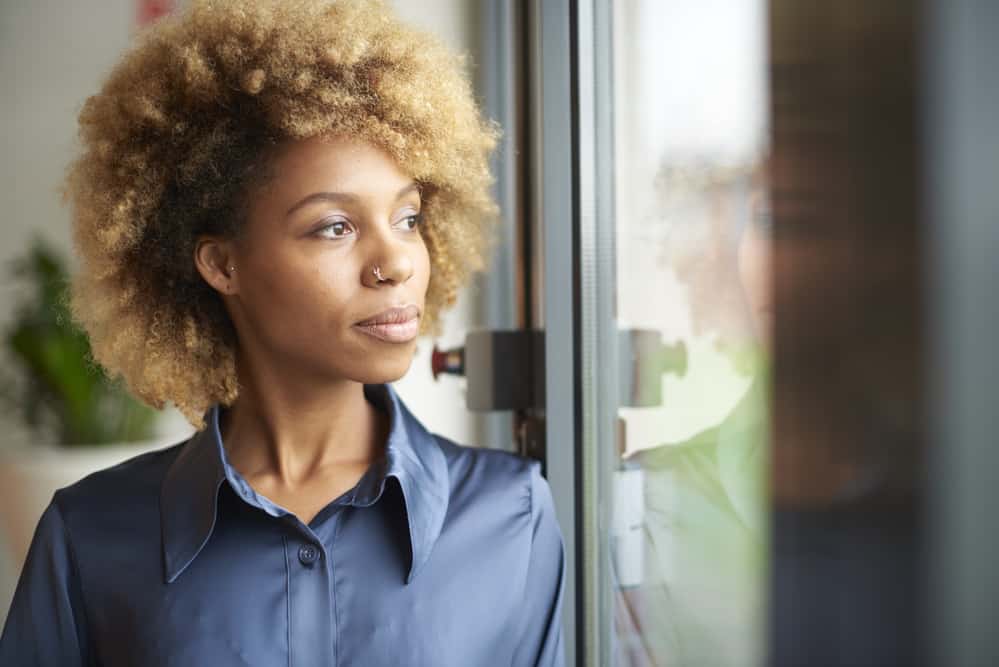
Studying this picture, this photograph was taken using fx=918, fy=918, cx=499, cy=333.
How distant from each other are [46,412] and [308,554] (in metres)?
2.12

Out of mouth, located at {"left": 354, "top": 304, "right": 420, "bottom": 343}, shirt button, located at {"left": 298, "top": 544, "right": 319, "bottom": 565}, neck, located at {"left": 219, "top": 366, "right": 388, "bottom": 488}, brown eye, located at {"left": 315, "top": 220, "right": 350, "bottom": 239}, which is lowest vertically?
shirt button, located at {"left": 298, "top": 544, "right": 319, "bottom": 565}

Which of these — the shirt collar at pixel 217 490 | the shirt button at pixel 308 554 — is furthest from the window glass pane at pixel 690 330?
the shirt button at pixel 308 554

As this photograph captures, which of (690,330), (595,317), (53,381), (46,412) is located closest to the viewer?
(690,330)

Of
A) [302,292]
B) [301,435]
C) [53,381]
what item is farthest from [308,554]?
[53,381]

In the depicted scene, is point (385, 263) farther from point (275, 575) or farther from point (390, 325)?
point (275, 575)

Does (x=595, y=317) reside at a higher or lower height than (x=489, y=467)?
higher

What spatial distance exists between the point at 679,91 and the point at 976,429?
0.58m

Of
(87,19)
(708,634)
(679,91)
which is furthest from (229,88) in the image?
(87,19)

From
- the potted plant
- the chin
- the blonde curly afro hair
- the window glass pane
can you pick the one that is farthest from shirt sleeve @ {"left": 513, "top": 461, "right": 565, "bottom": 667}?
the potted plant

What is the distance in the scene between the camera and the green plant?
2.51 meters

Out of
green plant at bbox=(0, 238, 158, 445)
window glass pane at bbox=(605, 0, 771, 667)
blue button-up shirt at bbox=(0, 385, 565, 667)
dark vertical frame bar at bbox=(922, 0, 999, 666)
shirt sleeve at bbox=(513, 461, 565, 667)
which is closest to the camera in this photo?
dark vertical frame bar at bbox=(922, 0, 999, 666)

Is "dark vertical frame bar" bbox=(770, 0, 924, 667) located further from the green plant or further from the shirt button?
the green plant

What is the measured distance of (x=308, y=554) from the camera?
2.98 feet

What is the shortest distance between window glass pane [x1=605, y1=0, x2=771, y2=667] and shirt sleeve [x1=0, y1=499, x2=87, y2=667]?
24.2 inches
